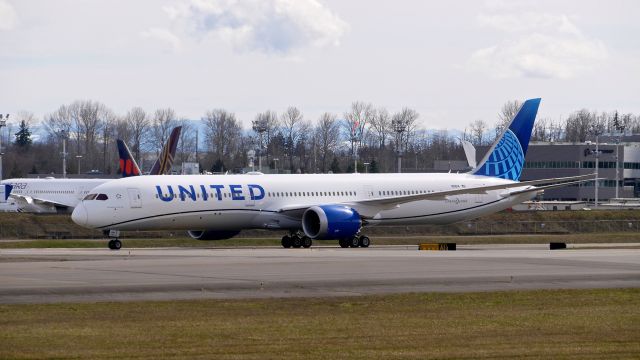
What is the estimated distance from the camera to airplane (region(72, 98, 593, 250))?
52.2 metres

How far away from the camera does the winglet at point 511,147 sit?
62.5 m

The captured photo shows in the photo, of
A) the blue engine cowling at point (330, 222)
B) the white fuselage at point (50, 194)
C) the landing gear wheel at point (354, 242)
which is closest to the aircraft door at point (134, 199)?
the blue engine cowling at point (330, 222)

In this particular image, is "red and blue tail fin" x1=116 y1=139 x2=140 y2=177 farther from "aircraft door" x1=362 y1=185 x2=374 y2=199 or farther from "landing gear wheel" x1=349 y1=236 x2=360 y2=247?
"landing gear wheel" x1=349 y1=236 x2=360 y2=247

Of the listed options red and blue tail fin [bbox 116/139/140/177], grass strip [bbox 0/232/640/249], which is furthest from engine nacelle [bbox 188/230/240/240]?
red and blue tail fin [bbox 116/139/140/177]

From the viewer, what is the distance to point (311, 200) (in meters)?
56.9

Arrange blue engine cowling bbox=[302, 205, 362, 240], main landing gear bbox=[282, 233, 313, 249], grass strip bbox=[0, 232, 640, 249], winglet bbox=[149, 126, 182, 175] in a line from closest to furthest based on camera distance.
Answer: blue engine cowling bbox=[302, 205, 362, 240], main landing gear bbox=[282, 233, 313, 249], grass strip bbox=[0, 232, 640, 249], winglet bbox=[149, 126, 182, 175]

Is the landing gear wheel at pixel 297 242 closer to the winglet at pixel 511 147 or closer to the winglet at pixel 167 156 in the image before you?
the winglet at pixel 511 147

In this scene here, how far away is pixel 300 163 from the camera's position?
18712 centimetres

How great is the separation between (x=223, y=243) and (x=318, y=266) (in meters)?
22.7

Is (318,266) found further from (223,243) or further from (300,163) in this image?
(300,163)

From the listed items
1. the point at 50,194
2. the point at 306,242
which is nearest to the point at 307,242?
the point at 306,242

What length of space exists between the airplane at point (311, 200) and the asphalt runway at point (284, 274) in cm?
737

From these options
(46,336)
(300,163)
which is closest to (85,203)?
(46,336)

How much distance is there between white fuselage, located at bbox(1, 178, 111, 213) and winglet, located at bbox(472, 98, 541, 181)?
4308 cm
